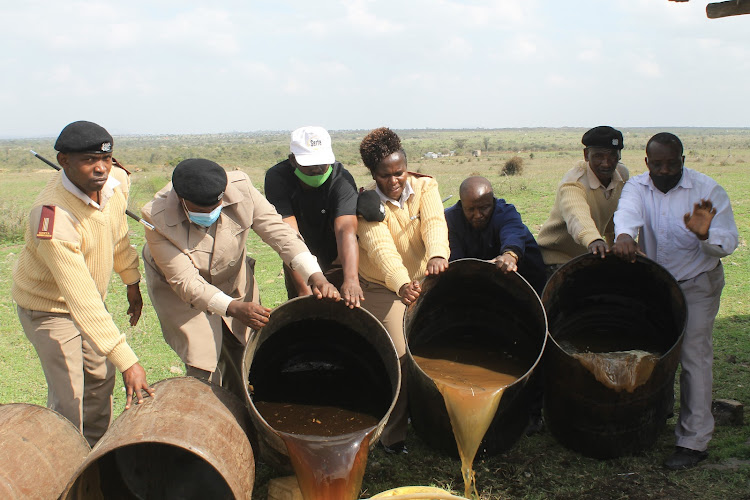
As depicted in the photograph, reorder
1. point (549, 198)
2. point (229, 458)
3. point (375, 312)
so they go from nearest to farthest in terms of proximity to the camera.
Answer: point (229, 458)
point (375, 312)
point (549, 198)

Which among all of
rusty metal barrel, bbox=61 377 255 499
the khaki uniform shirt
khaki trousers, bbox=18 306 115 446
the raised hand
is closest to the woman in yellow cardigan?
the khaki uniform shirt

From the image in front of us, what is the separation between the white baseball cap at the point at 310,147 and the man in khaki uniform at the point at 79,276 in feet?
3.54

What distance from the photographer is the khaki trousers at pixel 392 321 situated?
13.5 ft

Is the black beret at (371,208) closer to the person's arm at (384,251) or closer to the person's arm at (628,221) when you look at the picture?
the person's arm at (384,251)

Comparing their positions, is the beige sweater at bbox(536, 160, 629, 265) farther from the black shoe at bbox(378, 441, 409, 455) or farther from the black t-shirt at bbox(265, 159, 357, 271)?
the black shoe at bbox(378, 441, 409, 455)

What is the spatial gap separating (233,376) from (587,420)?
2.37m

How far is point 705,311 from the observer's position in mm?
3914

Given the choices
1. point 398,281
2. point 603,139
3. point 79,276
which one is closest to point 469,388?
point 398,281

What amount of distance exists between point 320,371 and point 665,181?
256 centimetres

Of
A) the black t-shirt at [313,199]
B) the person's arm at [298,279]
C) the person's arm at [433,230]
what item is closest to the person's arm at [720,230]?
the person's arm at [433,230]

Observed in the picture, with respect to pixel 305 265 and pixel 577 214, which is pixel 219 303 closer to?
pixel 305 265

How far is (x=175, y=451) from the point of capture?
3.60m

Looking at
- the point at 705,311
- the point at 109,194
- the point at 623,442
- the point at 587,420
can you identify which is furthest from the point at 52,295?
the point at 705,311

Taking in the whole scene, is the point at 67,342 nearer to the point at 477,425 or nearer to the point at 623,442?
the point at 477,425
